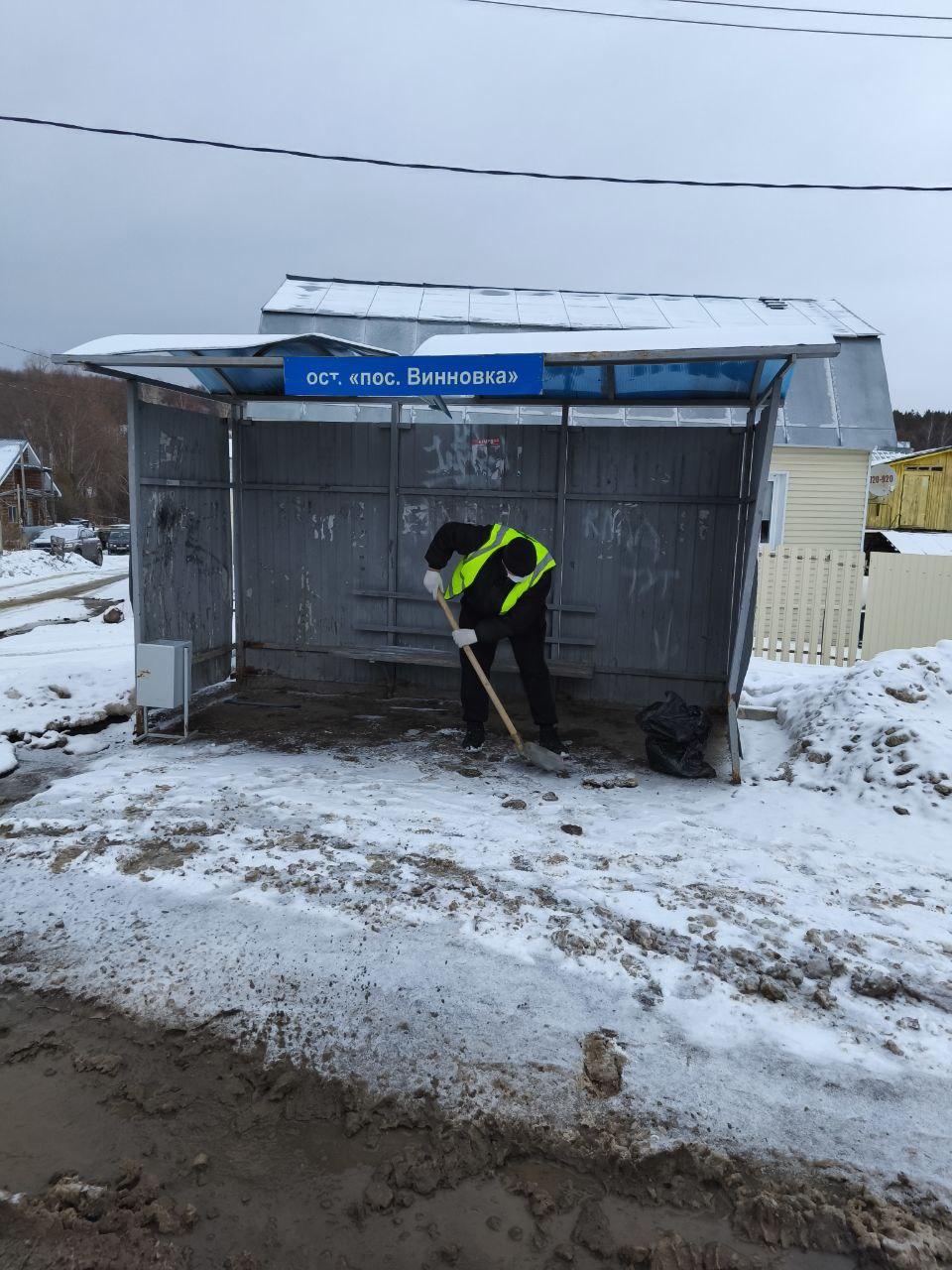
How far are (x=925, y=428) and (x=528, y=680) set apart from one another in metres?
90.4

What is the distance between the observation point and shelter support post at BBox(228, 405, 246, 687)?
7.63m

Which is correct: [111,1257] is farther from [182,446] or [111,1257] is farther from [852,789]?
[182,446]

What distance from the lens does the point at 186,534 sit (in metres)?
6.91

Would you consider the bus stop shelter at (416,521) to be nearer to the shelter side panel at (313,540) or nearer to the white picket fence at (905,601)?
the shelter side panel at (313,540)

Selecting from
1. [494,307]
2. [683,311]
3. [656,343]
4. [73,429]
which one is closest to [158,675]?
[656,343]

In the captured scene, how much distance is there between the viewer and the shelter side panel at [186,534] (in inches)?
247

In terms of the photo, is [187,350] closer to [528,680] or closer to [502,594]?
[502,594]

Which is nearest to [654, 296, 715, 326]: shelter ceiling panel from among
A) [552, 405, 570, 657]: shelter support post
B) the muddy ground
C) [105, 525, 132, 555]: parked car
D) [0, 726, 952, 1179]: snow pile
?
[552, 405, 570, 657]: shelter support post

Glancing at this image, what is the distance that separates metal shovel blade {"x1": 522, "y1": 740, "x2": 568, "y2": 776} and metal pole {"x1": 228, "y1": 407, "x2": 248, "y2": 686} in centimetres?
352

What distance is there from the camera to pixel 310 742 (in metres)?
6.28

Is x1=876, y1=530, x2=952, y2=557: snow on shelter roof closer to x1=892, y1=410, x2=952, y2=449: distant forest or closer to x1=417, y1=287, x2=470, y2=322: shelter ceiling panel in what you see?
x1=417, y1=287, x2=470, y2=322: shelter ceiling panel

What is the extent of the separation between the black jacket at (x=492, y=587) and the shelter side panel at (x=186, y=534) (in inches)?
89.1

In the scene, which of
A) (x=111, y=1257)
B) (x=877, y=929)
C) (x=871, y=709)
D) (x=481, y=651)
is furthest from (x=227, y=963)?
(x=871, y=709)

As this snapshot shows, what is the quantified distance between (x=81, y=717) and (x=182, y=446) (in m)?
2.41
